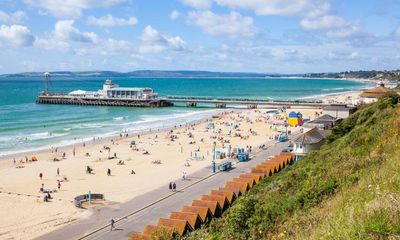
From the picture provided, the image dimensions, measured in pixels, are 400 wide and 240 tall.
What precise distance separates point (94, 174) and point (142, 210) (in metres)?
12.0

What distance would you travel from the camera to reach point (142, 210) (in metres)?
22.8

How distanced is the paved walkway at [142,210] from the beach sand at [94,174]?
1.05m

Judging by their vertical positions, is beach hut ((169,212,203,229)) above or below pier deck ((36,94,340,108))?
below

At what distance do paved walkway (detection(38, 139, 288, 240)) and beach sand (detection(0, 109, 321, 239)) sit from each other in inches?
41.2

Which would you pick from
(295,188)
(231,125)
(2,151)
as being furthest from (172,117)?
(295,188)

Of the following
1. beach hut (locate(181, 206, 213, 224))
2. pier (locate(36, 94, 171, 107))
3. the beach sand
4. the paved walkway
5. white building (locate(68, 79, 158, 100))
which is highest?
white building (locate(68, 79, 158, 100))

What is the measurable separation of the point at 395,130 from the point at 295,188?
4.21m

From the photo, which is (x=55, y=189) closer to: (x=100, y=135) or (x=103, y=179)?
(x=103, y=179)

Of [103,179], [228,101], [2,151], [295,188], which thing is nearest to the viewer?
[295,188]

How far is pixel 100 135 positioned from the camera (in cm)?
5388

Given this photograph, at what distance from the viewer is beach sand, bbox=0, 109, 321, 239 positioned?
2253cm

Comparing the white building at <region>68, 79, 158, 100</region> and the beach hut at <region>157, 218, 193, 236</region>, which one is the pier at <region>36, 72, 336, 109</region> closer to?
the white building at <region>68, 79, 158, 100</region>

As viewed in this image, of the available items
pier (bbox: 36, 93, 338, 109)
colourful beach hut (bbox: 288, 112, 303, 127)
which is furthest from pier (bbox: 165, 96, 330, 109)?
colourful beach hut (bbox: 288, 112, 303, 127)

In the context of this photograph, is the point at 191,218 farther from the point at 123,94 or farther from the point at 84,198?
the point at 123,94
